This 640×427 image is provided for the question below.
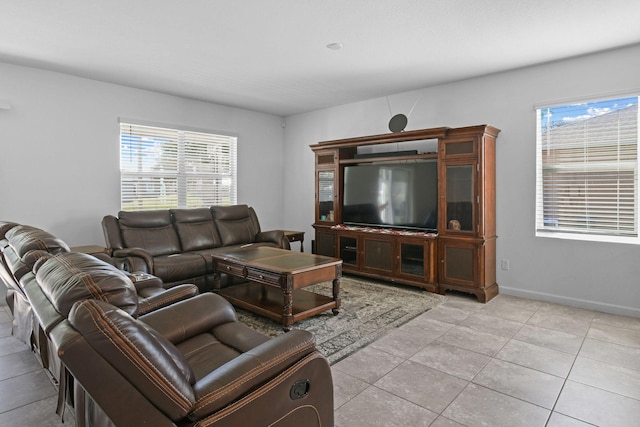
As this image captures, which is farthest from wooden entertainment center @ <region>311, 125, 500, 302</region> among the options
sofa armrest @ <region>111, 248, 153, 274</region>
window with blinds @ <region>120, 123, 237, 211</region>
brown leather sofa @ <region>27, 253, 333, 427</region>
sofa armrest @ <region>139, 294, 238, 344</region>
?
brown leather sofa @ <region>27, 253, 333, 427</region>

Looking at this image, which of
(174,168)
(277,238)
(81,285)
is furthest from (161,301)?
(174,168)

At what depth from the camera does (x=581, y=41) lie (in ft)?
11.2

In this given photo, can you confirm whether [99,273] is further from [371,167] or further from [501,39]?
[371,167]

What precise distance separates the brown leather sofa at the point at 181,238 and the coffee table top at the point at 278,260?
504 millimetres

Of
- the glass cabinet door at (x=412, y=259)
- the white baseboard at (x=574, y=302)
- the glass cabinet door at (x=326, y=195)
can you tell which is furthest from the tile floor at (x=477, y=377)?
the glass cabinet door at (x=326, y=195)

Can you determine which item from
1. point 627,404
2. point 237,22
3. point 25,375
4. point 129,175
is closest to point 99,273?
point 25,375

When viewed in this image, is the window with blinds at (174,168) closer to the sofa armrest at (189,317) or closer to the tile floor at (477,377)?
the tile floor at (477,377)

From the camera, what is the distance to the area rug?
3.01 meters

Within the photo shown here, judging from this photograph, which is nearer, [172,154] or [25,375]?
[25,375]

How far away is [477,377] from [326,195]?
12.0ft

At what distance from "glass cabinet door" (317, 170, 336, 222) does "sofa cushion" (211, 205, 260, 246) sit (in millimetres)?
1019

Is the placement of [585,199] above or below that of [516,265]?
above

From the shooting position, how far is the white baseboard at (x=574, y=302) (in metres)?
3.63

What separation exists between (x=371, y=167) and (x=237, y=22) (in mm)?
2745
